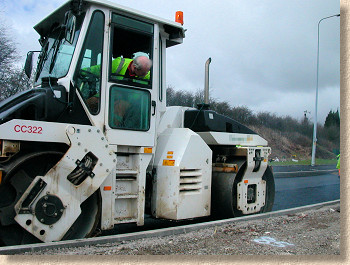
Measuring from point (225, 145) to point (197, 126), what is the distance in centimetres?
65

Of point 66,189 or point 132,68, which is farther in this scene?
point 132,68

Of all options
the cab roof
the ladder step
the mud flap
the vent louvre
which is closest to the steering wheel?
the mud flap

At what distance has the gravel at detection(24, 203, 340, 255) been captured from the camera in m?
3.84

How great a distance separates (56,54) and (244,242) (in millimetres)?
3142

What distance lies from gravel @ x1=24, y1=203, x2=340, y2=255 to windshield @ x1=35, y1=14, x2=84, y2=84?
6.88 feet

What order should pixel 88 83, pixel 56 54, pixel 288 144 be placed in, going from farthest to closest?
pixel 288 144 → pixel 56 54 → pixel 88 83

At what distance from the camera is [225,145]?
21.2 feet

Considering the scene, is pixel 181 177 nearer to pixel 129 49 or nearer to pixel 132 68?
pixel 132 68

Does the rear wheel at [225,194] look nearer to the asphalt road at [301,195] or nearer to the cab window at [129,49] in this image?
the cab window at [129,49]

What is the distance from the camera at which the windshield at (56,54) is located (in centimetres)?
460

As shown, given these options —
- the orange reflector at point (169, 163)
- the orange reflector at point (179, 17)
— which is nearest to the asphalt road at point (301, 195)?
the orange reflector at point (169, 163)

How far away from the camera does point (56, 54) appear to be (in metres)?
4.83

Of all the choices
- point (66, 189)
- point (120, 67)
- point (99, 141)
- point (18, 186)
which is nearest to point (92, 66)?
point (120, 67)

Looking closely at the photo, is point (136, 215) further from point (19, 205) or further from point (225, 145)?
point (225, 145)
